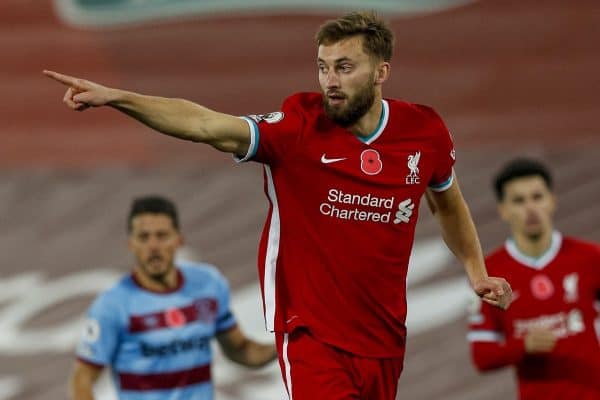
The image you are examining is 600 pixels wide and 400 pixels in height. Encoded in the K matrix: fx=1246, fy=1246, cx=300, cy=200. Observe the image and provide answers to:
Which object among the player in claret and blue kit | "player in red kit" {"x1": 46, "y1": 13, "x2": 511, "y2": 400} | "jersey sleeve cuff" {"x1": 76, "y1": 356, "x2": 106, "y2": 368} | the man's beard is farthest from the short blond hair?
"jersey sleeve cuff" {"x1": 76, "y1": 356, "x2": 106, "y2": 368}

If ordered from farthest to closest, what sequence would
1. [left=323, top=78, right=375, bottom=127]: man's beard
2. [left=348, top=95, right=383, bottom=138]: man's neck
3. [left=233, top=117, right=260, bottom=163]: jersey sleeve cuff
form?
[left=348, top=95, right=383, bottom=138]: man's neck, [left=323, top=78, right=375, bottom=127]: man's beard, [left=233, top=117, right=260, bottom=163]: jersey sleeve cuff

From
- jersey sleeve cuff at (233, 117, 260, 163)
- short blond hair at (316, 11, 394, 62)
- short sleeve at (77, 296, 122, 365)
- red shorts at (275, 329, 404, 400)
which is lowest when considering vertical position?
red shorts at (275, 329, 404, 400)

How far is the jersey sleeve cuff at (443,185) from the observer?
14.6ft

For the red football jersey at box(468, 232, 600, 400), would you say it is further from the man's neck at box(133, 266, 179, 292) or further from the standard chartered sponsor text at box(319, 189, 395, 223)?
the standard chartered sponsor text at box(319, 189, 395, 223)

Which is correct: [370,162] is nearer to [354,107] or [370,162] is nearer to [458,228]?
[354,107]

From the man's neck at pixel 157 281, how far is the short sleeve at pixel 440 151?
1.92 m

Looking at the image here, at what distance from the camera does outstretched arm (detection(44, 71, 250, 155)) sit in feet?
11.7

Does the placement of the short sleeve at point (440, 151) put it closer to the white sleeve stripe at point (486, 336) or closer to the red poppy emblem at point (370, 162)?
the red poppy emblem at point (370, 162)

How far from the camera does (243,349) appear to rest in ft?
19.8

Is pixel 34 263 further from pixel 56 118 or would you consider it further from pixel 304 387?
pixel 304 387

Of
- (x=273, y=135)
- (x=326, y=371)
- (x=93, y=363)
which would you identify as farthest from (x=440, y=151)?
(x=93, y=363)

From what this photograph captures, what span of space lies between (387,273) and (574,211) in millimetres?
4167

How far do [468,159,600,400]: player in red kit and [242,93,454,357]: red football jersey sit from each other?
1762 mm

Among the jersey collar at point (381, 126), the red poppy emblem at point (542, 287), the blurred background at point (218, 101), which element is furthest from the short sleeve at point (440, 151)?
the blurred background at point (218, 101)
